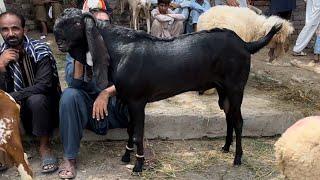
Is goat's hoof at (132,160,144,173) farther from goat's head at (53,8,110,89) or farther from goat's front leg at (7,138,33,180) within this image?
goat's front leg at (7,138,33,180)

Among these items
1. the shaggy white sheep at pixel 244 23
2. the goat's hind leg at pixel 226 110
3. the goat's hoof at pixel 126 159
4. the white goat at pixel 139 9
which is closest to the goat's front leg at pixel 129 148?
the goat's hoof at pixel 126 159

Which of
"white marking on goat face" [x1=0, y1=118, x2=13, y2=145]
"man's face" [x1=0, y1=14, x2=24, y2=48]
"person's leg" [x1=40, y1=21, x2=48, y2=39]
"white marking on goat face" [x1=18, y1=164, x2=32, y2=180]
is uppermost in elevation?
"man's face" [x1=0, y1=14, x2=24, y2=48]

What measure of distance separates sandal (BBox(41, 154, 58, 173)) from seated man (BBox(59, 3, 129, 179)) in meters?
0.07

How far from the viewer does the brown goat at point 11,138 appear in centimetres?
352

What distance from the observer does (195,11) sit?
6.80m

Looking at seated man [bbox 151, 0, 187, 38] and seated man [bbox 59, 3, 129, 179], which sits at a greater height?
seated man [bbox 151, 0, 187, 38]

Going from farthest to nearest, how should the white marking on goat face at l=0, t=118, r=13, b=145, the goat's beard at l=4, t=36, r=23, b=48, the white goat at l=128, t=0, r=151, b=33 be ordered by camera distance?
the white goat at l=128, t=0, r=151, b=33, the goat's beard at l=4, t=36, r=23, b=48, the white marking on goat face at l=0, t=118, r=13, b=145

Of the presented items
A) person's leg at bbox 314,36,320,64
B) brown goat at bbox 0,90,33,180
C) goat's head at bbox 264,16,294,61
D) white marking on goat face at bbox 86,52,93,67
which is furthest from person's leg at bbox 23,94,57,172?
person's leg at bbox 314,36,320,64

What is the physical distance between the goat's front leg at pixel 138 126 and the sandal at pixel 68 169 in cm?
52

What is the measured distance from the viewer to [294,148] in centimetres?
263

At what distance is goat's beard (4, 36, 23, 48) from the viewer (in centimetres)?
412

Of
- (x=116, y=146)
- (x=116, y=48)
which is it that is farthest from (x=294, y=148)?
(x=116, y=146)

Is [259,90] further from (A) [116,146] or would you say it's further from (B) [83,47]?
(B) [83,47]

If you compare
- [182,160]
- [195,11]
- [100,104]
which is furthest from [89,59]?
[195,11]
